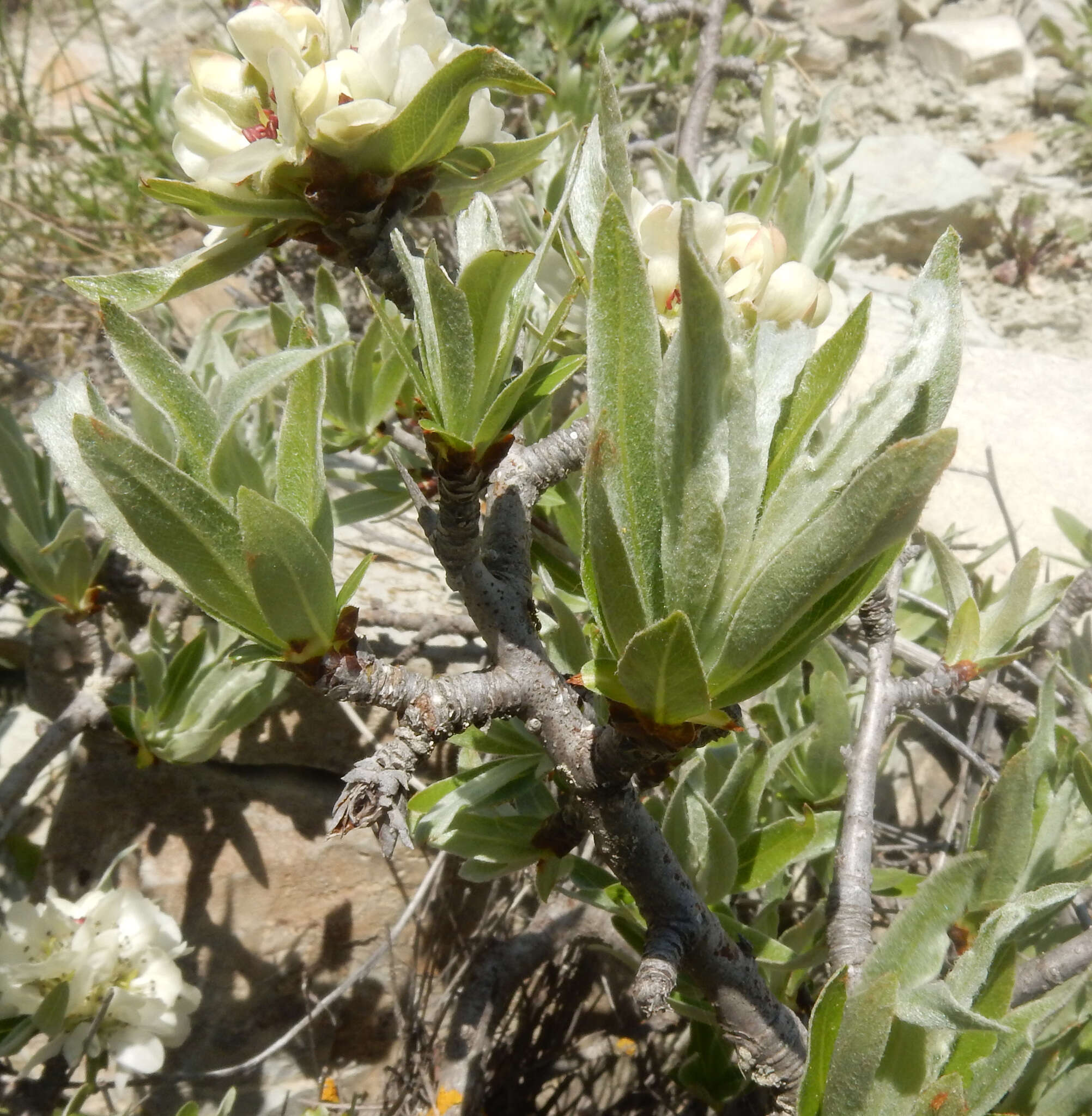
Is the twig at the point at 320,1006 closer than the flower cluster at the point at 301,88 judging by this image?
No

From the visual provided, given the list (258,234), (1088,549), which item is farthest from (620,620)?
(1088,549)

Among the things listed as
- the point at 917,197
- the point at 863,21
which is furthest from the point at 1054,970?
the point at 863,21

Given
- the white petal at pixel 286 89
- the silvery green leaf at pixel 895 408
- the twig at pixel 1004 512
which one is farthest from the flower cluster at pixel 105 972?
the twig at pixel 1004 512

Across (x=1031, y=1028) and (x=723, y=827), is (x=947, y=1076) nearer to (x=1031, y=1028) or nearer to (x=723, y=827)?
(x=1031, y=1028)

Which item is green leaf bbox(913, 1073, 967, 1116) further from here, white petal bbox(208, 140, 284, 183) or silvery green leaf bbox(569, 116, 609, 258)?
white petal bbox(208, 140, 284, 183)

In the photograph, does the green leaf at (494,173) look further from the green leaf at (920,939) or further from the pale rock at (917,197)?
the pale rock at (917,197)

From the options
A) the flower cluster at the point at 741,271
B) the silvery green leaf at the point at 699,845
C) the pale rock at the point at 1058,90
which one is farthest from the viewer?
the pale rock at the point at 1058,90
